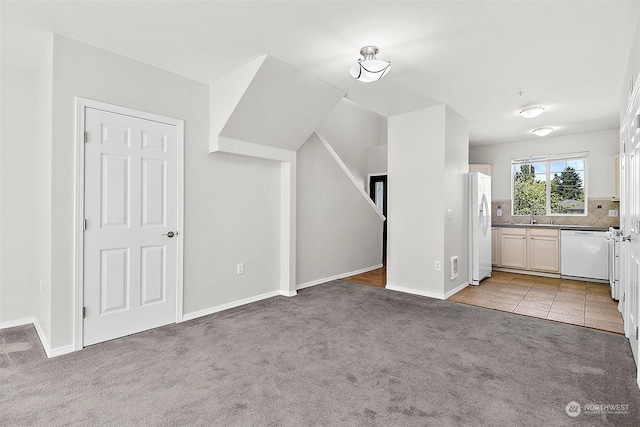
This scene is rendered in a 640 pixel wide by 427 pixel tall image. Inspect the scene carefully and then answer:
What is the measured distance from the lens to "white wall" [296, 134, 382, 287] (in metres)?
4.77

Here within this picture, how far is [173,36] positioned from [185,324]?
2.58 m

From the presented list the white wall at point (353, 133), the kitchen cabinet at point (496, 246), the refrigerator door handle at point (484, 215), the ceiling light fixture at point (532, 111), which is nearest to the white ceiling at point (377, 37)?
the ceiling light fixture at point (532, 111)

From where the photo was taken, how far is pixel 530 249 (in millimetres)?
5730

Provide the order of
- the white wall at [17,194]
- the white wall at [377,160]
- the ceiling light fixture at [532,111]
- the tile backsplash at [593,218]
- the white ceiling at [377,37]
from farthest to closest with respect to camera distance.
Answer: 1. the white wall at [377,160]
2. the tile backsplash at [593,218]
3. the ceiling light fixture at [532,111]
4. the white wall at [17,194]
5. the white ceiling at [377,37]

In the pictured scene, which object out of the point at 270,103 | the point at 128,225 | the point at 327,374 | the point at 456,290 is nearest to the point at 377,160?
the point at 456,290

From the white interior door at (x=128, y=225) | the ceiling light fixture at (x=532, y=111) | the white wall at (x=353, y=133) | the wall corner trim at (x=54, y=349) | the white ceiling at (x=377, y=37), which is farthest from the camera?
the white wall at (x=353, y=133)

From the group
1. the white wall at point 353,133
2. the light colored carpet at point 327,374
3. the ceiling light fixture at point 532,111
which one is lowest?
the light colored carpet at point 327,374

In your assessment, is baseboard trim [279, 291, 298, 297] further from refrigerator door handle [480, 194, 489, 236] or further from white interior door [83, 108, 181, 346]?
refrigerator door handle [480, 194, 489, 236]

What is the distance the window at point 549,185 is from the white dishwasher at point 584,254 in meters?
0.92

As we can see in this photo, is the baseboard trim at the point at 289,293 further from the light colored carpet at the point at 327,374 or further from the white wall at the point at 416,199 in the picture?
the white wall at the point at 416,199

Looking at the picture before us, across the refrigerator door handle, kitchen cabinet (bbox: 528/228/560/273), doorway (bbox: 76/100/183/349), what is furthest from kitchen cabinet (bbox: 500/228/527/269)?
doorway (bbox: 76/100/183/349)

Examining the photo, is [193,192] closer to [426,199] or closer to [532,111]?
[426,199]

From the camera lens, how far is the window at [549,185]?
232 inches

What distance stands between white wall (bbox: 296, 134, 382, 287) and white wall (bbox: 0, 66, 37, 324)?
9.50 feet
